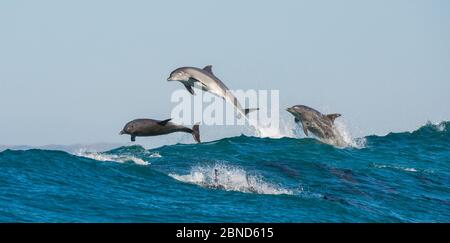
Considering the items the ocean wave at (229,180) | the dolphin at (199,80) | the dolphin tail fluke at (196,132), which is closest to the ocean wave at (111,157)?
the ocean wave at (229,180)

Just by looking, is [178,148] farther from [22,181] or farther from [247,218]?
[247,218]

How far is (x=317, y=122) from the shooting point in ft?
108

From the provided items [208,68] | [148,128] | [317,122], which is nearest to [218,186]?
[148,128]

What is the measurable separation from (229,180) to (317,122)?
1086cm

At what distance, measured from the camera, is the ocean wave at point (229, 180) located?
2159 cm

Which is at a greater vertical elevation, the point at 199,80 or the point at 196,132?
the point at 199,80

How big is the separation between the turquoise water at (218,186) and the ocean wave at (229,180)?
0.03 meters

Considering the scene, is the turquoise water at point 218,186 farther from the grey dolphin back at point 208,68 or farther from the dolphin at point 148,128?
the grey dolphin back at point 208,68

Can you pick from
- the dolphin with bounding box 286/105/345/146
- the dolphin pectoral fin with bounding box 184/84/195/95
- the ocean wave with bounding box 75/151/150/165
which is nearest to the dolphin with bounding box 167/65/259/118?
the dolphin pectoral fin with bounding box 184/84/195/95

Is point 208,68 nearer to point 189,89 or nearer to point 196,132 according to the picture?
point 189,89

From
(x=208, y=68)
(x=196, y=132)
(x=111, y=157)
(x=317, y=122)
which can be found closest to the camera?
(x=111, y=157)

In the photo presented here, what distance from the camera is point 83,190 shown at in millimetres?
20891

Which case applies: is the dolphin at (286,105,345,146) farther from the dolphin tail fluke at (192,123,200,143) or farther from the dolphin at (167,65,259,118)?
the dolphin tail fluke at (192,123,200,143)

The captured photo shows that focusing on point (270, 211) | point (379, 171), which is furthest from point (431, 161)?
point (270, 211)
